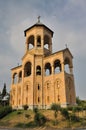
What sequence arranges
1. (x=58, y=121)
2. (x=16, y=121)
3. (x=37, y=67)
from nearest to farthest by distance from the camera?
(x=58, y=121)
(x=16, y=121)
(x=37, y=67)

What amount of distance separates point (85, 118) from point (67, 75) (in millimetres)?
11933

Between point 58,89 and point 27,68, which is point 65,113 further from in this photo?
point 27,68

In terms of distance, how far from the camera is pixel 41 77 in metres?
41.7

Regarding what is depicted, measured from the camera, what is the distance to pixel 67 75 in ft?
132

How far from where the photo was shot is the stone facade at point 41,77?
38719 millimetres

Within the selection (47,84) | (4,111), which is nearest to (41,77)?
(47,84)

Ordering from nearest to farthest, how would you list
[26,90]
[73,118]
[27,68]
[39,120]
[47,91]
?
[39,120], [73,118], [47,91], [26,90], [27,68]

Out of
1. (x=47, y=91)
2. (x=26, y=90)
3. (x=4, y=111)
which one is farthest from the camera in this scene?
(x=26, y=90)

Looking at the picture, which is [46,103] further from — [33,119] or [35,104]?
[33,119]

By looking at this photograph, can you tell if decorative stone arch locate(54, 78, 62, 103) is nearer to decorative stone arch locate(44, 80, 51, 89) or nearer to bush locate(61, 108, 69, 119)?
decorative stone arch locate(44, 80, 51, 89)

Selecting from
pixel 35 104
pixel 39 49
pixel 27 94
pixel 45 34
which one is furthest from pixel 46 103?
pixel 45 34

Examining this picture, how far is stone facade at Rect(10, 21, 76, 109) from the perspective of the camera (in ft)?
127

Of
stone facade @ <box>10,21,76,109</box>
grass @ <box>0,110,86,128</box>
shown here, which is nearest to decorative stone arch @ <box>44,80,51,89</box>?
stone facade @ <box>10,21,76,109</box>

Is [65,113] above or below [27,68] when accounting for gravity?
below
